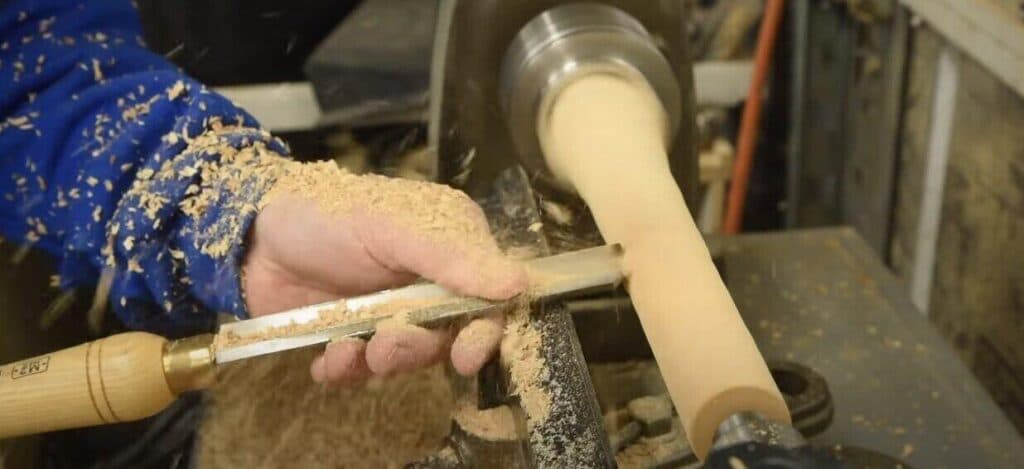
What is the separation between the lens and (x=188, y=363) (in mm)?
491

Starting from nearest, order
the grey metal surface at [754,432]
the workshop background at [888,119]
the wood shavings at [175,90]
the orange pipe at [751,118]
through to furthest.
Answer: the grey metal surface at [754,432]
the wood shavings at [175,90]
the workshop background at [888,119]
the orange pipe at [751,118]

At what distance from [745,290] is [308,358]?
479mm

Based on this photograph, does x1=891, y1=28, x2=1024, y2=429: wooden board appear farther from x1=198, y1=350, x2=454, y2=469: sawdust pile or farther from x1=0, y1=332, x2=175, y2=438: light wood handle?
x1=0, y1=332, x2=175, y2=438: light wood handle

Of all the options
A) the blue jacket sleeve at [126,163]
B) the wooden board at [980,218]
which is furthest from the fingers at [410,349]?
the wooden board at [980,218]

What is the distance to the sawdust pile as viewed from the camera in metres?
0.55

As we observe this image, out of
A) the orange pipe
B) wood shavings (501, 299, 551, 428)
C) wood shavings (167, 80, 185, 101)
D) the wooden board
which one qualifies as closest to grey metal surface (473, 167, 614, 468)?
wood shavings (501, 299, 551, 428)

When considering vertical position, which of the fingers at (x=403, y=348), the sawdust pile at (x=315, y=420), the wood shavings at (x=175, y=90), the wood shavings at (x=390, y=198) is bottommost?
the sawdust pile at (x=315, y=420)

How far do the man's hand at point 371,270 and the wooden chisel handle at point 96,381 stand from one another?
0.26 feet

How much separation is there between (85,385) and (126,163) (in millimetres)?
168

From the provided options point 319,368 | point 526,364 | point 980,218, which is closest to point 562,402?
point 526,364

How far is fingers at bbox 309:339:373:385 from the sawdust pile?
11 millimetres

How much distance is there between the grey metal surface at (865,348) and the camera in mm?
683

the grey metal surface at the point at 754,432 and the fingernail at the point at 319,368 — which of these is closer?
the grey metal surface at the point at 754,432

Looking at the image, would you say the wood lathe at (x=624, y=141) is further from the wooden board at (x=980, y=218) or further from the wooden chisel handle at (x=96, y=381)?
the wooden board at (x=980, y=218)
